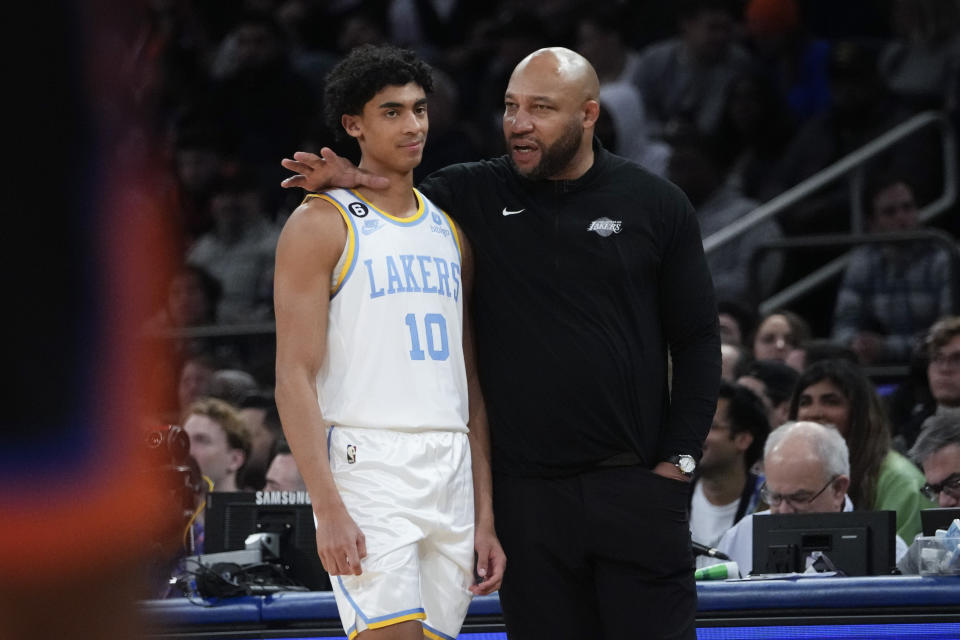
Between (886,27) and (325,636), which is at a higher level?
(886,27)

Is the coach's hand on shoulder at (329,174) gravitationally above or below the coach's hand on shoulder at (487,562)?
above

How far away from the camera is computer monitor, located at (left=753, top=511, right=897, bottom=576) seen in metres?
4.08

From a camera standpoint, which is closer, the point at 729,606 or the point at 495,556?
the point at 495,556

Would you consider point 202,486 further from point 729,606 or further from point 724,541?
point 729,606

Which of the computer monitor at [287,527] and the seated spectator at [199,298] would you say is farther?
the seated spectator at [199,298]

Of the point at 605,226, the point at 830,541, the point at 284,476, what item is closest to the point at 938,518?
the point at 830,541

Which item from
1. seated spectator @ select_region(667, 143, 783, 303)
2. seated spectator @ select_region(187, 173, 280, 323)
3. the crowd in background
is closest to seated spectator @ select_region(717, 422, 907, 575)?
the crowd in background

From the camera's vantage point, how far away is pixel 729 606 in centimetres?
389

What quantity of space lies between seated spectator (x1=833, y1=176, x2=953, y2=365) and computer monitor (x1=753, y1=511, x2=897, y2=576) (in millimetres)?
3366

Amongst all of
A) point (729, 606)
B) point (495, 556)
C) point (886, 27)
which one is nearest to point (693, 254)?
point (495, 556)

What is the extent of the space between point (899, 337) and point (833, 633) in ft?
13.5

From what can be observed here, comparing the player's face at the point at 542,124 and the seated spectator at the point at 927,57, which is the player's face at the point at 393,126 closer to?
the player's face at the point at 542,124

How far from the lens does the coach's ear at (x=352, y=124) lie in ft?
9.90

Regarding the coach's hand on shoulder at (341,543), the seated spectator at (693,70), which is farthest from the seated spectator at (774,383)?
the coach's hand on shoulder at (341,543)
